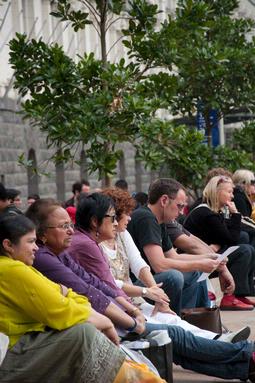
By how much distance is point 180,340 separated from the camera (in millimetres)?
10352

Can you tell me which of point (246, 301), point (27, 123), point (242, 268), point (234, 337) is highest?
point (27, 123)

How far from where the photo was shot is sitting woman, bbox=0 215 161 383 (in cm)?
847

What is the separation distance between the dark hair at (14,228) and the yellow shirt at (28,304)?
0.20 metres

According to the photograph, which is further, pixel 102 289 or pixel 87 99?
pixel 87 99

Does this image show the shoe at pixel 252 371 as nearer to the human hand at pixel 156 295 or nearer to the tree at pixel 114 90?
the human hand at pixel 156 295

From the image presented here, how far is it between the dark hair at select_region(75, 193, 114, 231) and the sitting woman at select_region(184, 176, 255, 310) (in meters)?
4.96

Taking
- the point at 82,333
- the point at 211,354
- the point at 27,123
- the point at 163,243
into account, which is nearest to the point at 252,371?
the point at 211,354

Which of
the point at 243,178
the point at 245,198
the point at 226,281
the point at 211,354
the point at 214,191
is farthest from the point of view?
the point at 243,178

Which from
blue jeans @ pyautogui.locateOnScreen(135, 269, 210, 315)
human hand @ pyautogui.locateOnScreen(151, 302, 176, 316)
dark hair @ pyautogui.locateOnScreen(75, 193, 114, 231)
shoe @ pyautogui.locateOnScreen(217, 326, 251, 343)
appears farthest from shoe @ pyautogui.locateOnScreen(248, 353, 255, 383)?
blue jeans @ pyautogui.locateOnScreen(135, 269, 210, 315)

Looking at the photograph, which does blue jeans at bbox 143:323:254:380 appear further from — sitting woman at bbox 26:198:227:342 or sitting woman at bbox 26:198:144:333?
sitting woman at bbox 26:198:144:333

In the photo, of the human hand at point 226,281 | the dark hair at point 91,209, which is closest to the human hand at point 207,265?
the human hand at point 226,281

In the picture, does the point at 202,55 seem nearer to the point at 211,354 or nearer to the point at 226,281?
the point at 226,281

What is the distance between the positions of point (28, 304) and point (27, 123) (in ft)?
72.5

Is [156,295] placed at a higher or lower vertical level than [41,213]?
lower
